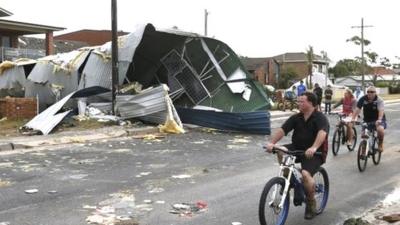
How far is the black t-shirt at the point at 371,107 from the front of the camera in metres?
11.4

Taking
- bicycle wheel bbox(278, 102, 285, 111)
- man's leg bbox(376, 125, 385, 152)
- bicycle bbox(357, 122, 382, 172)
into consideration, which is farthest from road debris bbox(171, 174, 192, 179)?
bicycle wheel bbox(278, 102, 285, 111)

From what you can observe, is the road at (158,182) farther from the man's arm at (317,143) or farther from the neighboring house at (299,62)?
the neighboring house at (299,62)

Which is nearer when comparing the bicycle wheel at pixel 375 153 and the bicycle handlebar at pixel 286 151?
A: the bicycle handlebar at pixel 286 151

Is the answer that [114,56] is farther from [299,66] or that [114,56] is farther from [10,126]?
[299,66]

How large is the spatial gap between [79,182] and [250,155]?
16.3ft

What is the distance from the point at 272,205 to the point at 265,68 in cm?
7800

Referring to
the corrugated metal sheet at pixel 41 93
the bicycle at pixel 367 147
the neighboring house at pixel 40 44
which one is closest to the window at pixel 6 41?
the neighboring house at pixel 40 44

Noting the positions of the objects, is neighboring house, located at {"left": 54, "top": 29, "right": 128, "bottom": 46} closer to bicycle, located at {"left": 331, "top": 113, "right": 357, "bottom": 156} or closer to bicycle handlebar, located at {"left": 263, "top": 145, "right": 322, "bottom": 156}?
bicycle, located at {"left": 331, "top": 113, "right": 357, "bottom": 156}

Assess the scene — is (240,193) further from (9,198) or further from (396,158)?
(396,158)

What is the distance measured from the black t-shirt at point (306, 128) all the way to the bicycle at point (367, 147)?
181 inches

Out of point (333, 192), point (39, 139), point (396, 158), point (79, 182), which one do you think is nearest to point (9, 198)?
point (79, 182)

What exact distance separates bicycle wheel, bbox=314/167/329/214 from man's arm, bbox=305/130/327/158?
0.71m

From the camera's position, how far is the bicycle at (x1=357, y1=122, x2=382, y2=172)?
36.3 feet

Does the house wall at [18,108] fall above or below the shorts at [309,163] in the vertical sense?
above
